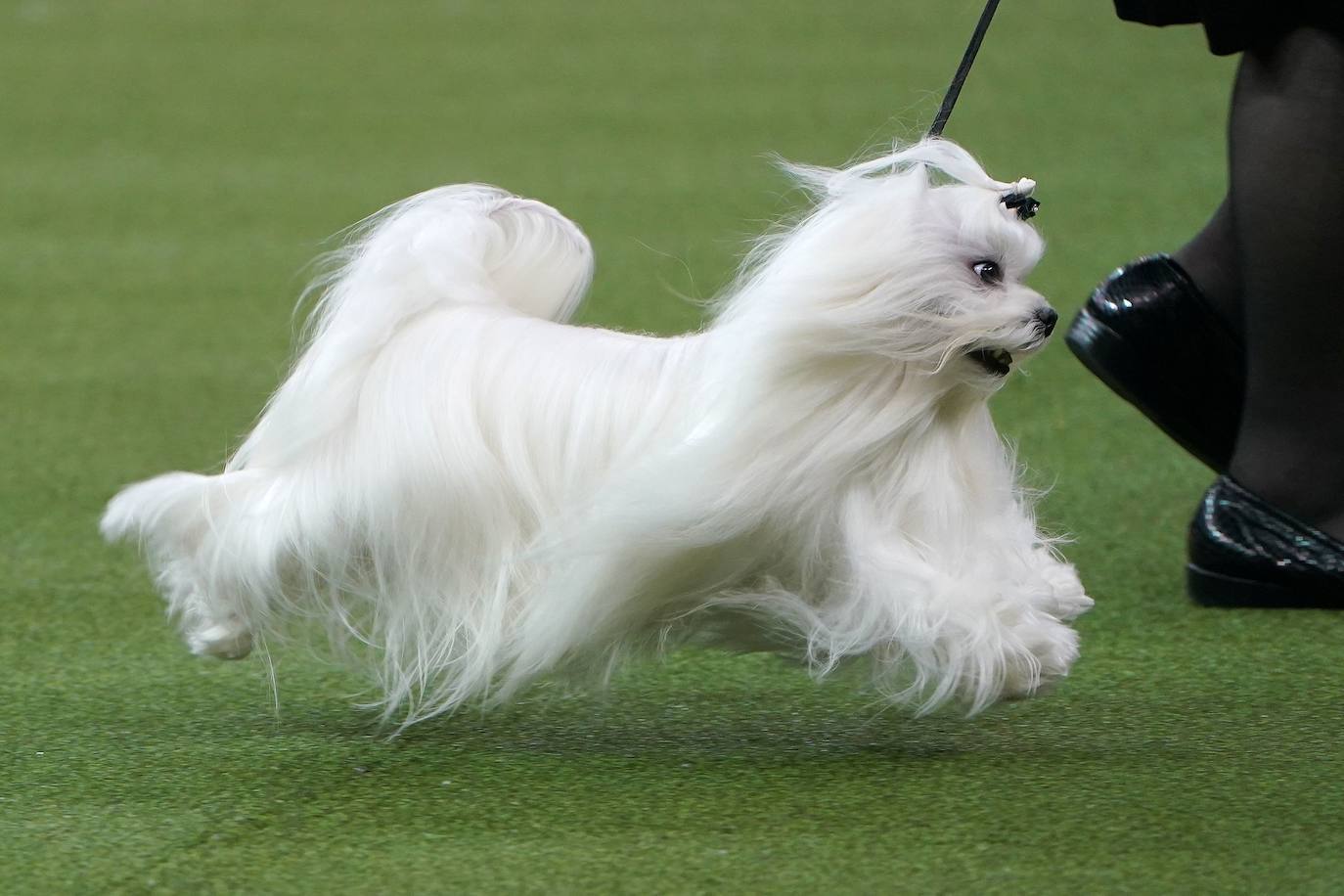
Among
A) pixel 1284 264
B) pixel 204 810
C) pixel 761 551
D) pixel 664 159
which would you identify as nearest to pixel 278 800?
pixel 204 810

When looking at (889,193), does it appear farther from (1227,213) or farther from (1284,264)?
(1227,213)

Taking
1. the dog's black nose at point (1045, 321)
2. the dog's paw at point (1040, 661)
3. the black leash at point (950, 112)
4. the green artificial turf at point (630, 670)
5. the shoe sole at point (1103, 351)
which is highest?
the black leash at point (950, 112)

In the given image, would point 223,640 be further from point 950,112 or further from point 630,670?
point 950,112

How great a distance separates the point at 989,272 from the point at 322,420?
2.11 ft

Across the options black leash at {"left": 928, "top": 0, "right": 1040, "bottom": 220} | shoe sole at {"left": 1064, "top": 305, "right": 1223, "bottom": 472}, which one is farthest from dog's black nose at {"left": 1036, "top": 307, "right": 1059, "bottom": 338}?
shoe sole at {"left": 1064, "top": 305, "right": 1223, "bottom": 472}

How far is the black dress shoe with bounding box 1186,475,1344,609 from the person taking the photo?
221 centimetres

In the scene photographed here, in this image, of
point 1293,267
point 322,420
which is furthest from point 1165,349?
point 322,420

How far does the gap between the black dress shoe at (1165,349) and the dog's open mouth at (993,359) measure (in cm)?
77

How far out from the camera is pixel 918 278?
162 cm

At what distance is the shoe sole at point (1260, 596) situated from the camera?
221 cm

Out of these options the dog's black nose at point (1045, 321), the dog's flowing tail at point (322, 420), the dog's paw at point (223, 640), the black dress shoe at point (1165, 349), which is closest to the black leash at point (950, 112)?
the dog's black nose at point (1045, 321)

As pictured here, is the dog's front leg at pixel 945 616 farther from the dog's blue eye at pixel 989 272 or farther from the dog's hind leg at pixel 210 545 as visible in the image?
the dog's hind leg at pixel 210 545

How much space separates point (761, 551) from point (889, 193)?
33cm

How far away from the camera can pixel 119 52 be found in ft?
23.0
